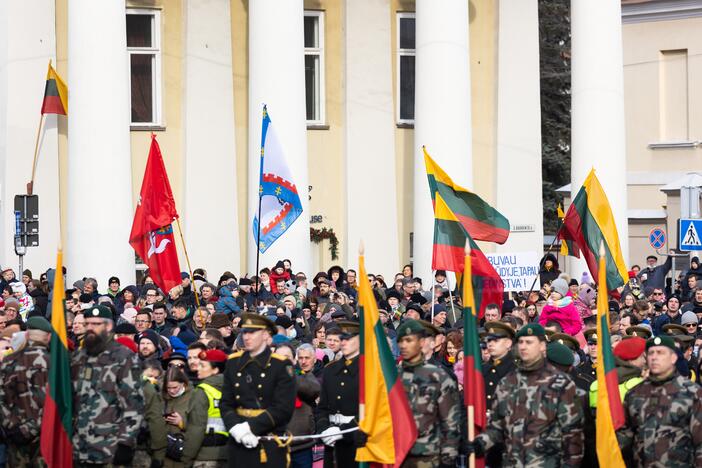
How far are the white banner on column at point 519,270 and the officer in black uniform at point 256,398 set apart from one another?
10.7 m

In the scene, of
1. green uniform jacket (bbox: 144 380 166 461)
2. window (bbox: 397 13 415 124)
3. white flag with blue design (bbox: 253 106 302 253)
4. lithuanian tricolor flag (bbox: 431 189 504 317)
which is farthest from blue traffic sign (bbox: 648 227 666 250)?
green uniform jacket (bbox: 144 380 166 461)

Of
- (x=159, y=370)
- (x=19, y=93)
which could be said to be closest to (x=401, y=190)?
(x=19, y=93)

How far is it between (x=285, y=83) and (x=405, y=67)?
18.3 ft

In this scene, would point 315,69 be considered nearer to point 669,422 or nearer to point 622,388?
point 622,388

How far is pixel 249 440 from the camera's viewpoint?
12.9 metres

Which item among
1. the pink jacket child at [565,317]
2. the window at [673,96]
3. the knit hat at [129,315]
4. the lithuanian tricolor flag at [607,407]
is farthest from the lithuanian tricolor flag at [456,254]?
the window at [673,96]

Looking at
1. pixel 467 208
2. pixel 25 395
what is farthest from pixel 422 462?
pixel 467 208

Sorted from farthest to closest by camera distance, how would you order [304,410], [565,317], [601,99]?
[601,99]
[565,317]
[304,410]

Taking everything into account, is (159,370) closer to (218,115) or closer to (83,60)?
(83,60)

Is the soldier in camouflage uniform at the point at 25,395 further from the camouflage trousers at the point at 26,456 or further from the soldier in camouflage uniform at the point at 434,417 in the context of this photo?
the soldier in camouflage uniform at the point at 434,417

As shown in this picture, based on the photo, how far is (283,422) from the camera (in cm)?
1314

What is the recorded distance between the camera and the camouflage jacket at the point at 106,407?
12.9m

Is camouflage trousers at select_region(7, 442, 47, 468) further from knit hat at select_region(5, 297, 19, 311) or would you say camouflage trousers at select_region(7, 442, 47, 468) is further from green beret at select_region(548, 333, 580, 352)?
knit hat at select_region(5, 297, 19, 311)

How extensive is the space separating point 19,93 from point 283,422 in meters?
18.8
